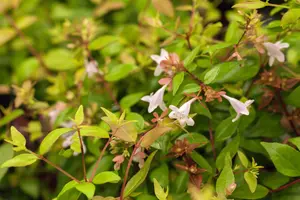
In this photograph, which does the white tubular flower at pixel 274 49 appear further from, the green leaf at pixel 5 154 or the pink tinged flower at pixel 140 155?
the green leaf at pixel 5 154

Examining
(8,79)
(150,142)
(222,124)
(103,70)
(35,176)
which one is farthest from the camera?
(8,79)

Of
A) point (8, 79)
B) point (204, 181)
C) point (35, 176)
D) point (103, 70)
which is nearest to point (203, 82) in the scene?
point (204, 181)

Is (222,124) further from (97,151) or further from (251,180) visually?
(97,151)

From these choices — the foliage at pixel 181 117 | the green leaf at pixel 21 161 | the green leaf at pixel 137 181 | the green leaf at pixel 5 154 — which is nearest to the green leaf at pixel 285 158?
the foliage at pixel 181 117

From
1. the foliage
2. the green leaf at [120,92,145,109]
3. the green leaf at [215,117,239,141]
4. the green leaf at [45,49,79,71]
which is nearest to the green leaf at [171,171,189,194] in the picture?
the foliage

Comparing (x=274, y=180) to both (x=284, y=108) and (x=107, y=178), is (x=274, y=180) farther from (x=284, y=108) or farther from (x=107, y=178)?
(x=107, y=178)

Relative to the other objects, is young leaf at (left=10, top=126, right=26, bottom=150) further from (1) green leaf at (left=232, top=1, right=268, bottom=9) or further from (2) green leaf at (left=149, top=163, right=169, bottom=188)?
(1) green leaf at (left=232, top=1, right=268, bottom=9)
